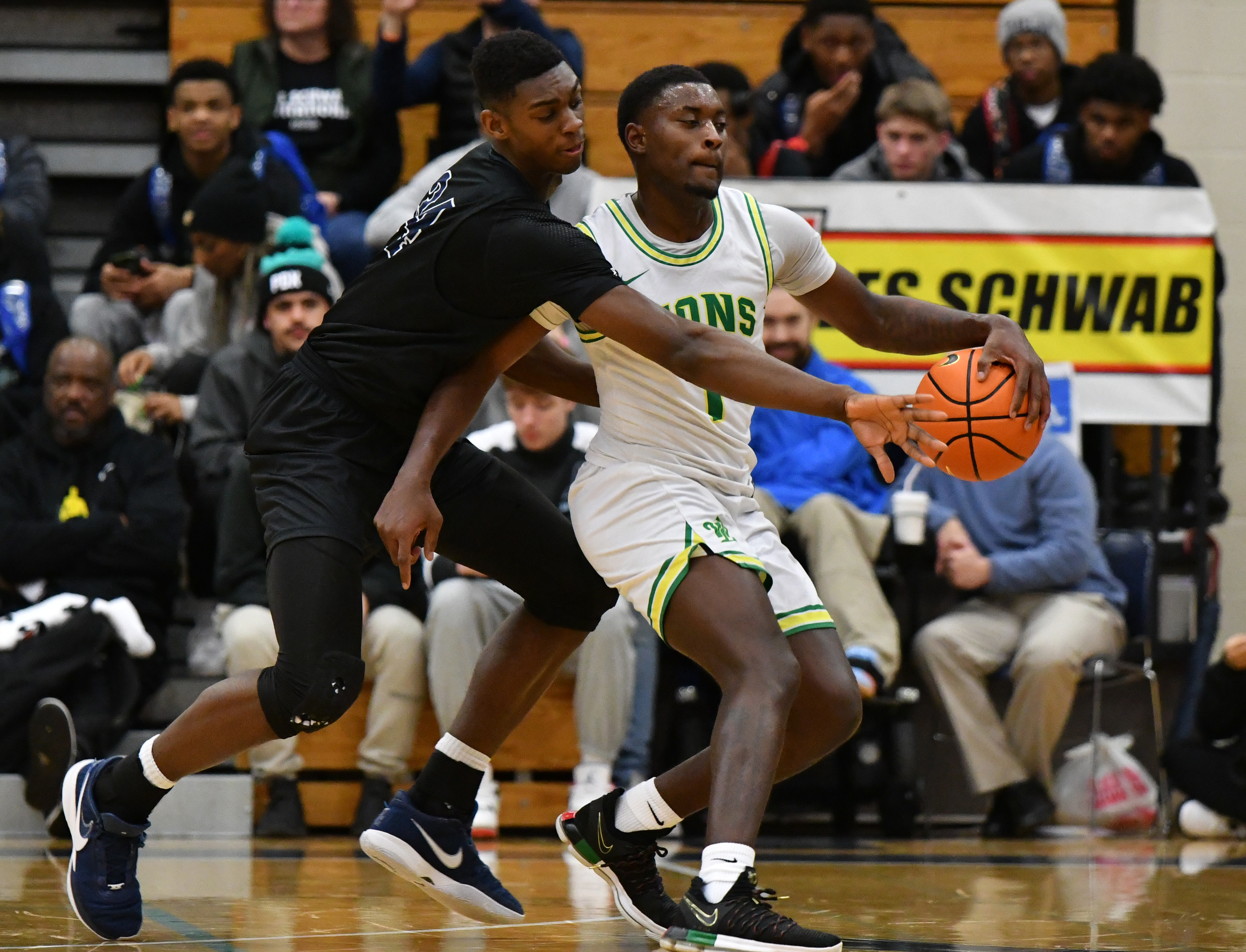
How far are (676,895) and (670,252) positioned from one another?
1738 mm

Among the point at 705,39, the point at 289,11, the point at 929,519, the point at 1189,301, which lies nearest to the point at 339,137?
the point at 289,11

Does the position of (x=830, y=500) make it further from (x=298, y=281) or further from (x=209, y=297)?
(x=209, y=297)

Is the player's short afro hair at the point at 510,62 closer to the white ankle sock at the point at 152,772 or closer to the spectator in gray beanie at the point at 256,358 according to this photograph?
the white ankle sock at the point at 152,772

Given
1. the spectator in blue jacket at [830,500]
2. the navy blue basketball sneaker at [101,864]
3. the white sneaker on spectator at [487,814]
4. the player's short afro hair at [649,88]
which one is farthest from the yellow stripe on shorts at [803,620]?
the white sneaker on spectator at [487,814]

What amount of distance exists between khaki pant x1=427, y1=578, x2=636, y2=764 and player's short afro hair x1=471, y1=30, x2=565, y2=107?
8.99 ft

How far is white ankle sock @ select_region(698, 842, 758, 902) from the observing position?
3.32 meters

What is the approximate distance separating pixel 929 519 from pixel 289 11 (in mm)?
3921

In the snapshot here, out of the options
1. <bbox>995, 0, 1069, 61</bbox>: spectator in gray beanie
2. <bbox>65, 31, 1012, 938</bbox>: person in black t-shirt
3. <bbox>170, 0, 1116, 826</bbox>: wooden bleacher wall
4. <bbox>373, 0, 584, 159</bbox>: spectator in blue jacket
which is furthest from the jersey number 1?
<bbox>170, 0, 1116, 826</bbox>: wooden bleacher wall

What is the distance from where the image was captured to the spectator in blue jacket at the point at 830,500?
6246 millimetres

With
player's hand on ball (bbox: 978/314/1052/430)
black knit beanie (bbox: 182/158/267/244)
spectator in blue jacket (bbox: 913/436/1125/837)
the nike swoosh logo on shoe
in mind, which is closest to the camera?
player's hand on ball (bbox: 978/314/1052/430)

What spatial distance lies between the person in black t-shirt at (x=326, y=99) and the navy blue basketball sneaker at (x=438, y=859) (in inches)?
183

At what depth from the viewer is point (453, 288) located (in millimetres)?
3699

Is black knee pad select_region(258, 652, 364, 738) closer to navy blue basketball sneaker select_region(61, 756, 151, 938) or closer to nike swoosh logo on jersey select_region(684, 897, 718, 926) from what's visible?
navy blue basketball sneaker select_region(61, 756, 151, 938)

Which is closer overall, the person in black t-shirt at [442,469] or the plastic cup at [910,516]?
the person in black t-shirt at [442,469]
